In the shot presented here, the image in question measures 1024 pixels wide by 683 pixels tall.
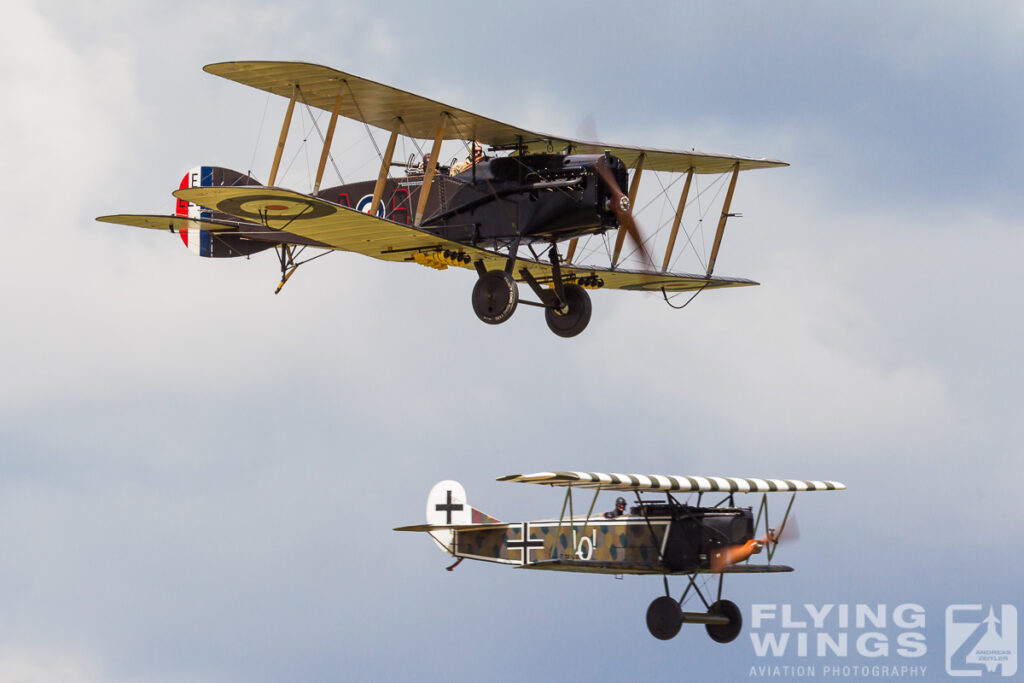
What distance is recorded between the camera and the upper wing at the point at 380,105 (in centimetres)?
2298

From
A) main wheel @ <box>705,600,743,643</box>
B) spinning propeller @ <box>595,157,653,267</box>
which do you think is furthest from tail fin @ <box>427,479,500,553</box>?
spinning propeller @ <box>595,157,653,267</box>

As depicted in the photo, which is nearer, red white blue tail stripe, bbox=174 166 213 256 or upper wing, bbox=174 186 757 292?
upper wing, bbox=174 186 757 292

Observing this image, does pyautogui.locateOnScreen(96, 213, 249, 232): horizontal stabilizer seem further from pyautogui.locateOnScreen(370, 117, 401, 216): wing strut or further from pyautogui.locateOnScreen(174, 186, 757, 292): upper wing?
pyautogui.locateOnScreen(370, 117, 401, 216): wing strut

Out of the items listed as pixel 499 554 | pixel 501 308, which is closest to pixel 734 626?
pixel 499 554

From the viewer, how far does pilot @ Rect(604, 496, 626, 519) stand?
2928cm

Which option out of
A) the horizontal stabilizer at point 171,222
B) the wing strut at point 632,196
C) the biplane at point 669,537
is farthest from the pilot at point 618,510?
the horizontal stabilizer at point 171,222

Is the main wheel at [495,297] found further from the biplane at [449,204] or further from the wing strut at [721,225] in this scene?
the wing strut at [721,225]

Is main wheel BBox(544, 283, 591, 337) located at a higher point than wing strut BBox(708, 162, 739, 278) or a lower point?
lower

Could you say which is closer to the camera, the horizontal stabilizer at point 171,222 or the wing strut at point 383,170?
the wing strut at point 383,170

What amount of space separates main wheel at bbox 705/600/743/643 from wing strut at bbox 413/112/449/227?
28.3ft

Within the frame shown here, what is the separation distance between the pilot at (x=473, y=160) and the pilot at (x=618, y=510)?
21.9ft

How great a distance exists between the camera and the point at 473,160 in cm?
2636

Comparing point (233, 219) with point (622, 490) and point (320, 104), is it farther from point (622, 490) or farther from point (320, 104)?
point (622, 490)

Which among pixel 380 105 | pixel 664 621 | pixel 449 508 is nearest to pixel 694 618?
pixel 664 621
